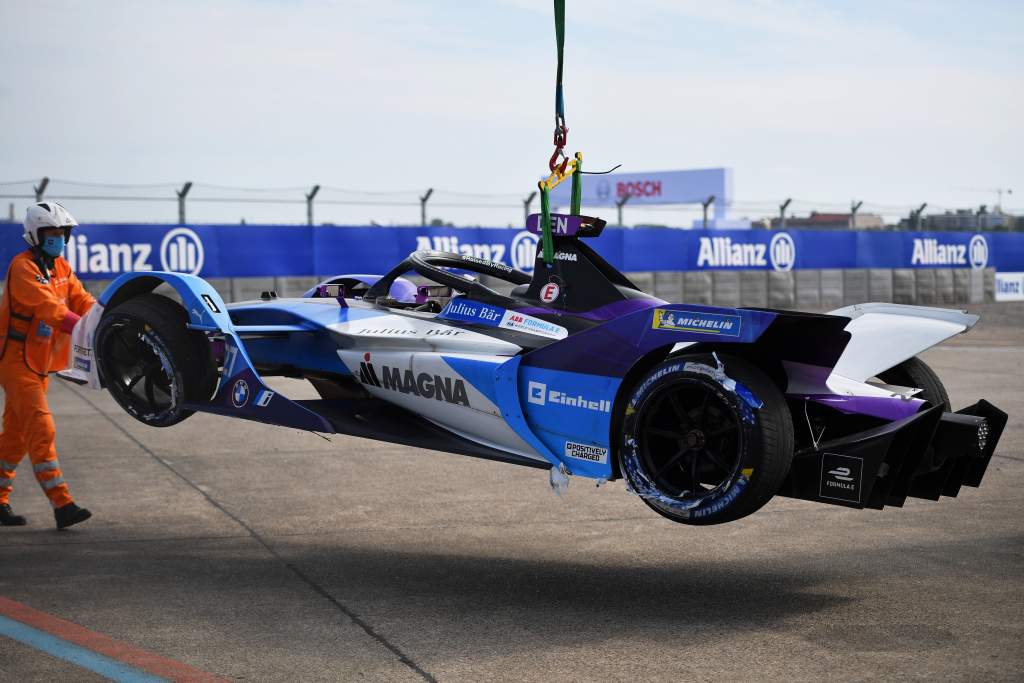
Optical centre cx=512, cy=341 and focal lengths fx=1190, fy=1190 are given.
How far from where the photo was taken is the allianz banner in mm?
17922

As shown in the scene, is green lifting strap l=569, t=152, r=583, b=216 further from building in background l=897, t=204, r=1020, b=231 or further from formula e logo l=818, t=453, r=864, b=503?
building in background l=897, t=204, r=1020, b=231

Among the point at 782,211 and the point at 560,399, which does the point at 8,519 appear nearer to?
the point at 560,399

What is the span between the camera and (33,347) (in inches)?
288

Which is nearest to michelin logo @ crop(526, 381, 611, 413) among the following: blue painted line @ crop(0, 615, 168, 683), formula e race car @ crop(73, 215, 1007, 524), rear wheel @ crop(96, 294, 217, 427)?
formula e race car @ crop(73, 215, 1007, 524)

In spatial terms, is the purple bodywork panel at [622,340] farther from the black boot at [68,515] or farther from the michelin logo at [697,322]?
the black boot at [68,515]

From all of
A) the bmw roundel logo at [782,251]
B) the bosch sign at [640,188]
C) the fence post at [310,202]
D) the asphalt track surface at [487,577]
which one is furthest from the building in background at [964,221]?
the bosch sign at [640,188]

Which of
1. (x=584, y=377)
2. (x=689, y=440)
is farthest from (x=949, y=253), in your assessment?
(x=689, y=440)

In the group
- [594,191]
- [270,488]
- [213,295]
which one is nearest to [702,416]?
[213,295]

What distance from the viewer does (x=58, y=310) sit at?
7180 mm

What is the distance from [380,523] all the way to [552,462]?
186cm

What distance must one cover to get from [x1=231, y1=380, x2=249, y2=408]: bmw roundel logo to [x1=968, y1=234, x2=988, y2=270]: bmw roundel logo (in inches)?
980

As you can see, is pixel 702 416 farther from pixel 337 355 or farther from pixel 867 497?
pixel 337 355

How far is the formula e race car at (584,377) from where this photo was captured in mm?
4902

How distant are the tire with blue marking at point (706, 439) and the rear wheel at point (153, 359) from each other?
8.18 ft
